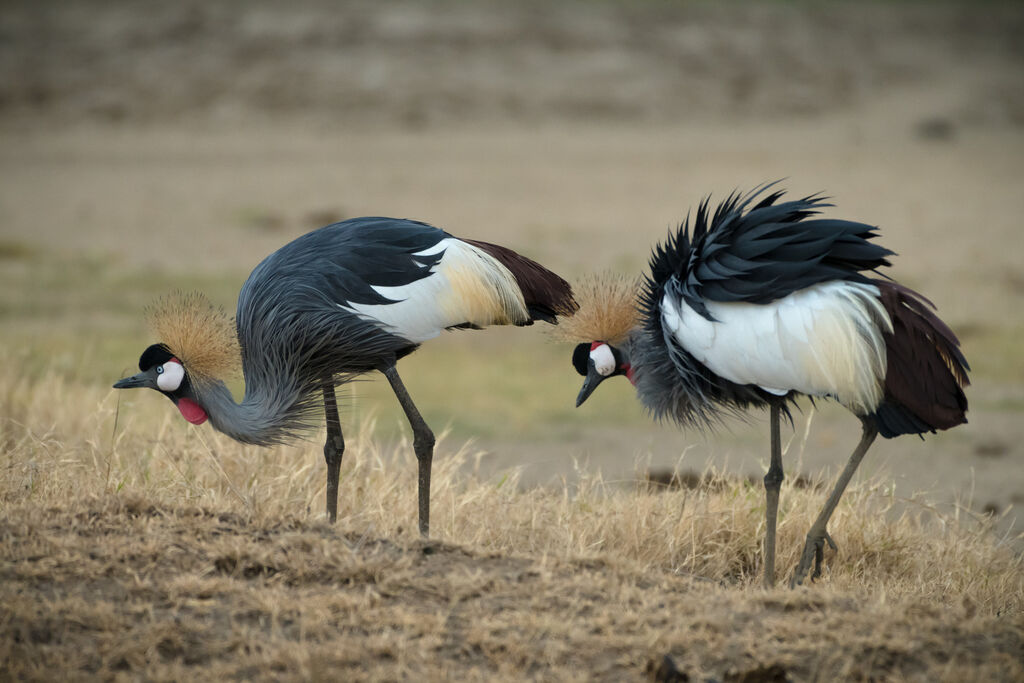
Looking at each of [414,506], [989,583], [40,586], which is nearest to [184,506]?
[40,586]

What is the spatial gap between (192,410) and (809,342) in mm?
2481

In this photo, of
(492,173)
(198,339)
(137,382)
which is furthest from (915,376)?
(492,173)

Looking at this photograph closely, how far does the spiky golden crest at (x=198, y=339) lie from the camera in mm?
4680

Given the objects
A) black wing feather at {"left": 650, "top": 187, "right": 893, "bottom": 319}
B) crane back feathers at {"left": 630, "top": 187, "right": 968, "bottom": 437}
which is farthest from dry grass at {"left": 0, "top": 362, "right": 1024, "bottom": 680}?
black wing feather at {"left": 650, "top": 187, "right": 893, "bottom": 319}

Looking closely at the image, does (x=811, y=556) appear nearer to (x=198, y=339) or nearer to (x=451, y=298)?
(x=451, y=298)

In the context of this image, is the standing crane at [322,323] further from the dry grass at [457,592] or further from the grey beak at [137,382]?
the dry grass at [457,592]

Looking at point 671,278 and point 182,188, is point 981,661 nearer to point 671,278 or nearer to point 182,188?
point 671,278

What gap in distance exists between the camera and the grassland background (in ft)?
26.0

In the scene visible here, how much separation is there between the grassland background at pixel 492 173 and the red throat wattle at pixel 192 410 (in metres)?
0.40

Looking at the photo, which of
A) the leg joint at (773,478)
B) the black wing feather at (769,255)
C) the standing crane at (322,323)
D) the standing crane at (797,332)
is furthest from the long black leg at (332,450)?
the leg joint at (773,478)

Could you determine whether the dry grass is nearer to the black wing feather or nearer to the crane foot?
the crane foot

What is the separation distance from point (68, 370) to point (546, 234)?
7505 millimetres

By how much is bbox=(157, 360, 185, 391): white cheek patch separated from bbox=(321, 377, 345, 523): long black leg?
594mm

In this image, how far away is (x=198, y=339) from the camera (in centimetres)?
467
